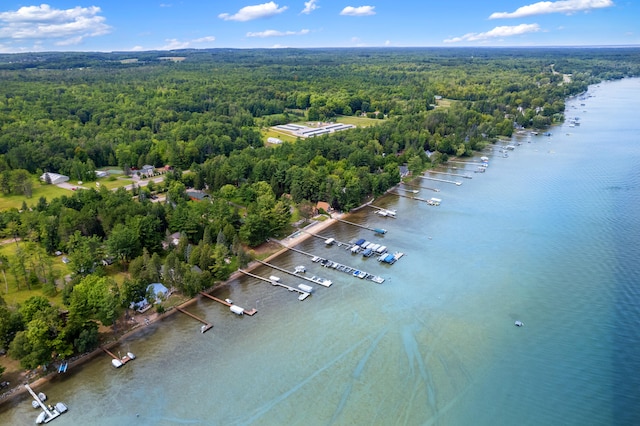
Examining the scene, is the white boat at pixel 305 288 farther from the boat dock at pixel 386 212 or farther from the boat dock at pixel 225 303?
the boat dock at pixel 386 212

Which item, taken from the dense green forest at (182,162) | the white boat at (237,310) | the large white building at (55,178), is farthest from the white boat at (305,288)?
the large white building at (55,178)

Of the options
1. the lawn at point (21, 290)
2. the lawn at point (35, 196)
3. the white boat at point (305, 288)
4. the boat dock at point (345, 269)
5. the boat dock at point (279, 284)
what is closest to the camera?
the lawn at point (21, 290)

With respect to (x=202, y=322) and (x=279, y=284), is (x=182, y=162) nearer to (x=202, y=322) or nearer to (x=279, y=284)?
(x=279, y=284)

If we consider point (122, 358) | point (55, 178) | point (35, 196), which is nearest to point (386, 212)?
point (122, 358)

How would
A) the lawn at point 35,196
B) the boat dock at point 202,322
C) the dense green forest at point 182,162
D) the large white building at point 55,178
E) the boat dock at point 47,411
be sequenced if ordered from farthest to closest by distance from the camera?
the large white building at point 55,178 → the lawn at point 35,196 → the dense green forest at point 182,162 → the boat dock at point 202,322 → the boat dock at point 47,411

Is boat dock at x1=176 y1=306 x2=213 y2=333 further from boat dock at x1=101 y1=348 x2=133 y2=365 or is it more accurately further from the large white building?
the large white building

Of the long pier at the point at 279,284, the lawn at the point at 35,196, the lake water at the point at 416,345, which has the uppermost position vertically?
the lawn at the point at 35,196

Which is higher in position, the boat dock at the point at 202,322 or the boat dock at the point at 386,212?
the boat dock at the point at 386,212
